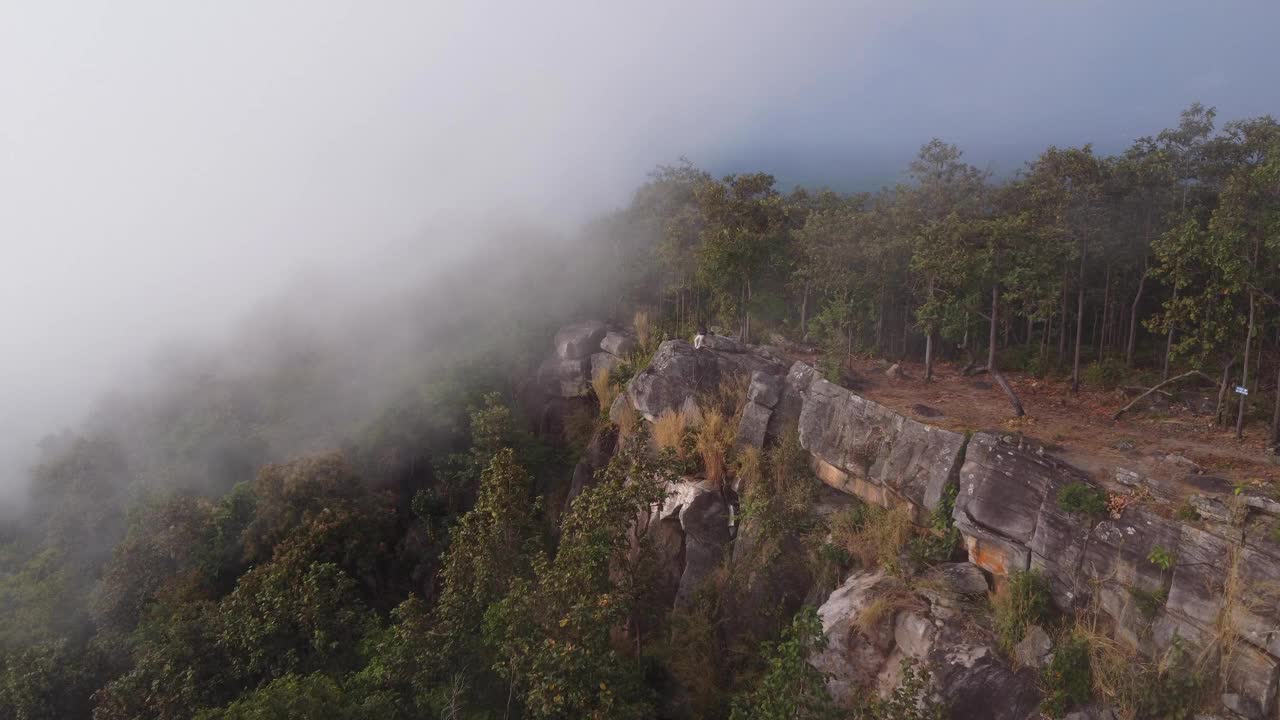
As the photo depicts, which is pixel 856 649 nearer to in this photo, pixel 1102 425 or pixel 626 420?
pixel 1102 425

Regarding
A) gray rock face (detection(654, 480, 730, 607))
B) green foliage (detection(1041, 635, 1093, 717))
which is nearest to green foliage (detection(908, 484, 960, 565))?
green foliage (detection(1041, 635, 1093, 717))

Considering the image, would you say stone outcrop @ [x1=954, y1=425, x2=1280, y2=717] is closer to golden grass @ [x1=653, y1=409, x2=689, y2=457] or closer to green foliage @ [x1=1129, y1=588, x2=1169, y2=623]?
green foliage @ [x1=1129, y1=588, x2=1169, y2=623]

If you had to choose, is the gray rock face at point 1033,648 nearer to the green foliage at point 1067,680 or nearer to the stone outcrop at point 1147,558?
the green foliage at point 1067,680

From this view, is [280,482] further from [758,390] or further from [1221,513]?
[1221,513]

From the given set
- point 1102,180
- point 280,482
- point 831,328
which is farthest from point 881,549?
point 280,482

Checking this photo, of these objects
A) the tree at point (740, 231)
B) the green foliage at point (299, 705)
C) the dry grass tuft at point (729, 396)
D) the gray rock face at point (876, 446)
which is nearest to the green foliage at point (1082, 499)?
the gray rock face at point (876, 446)

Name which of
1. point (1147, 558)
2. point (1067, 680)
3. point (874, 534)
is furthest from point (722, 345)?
point (1067, 680)
